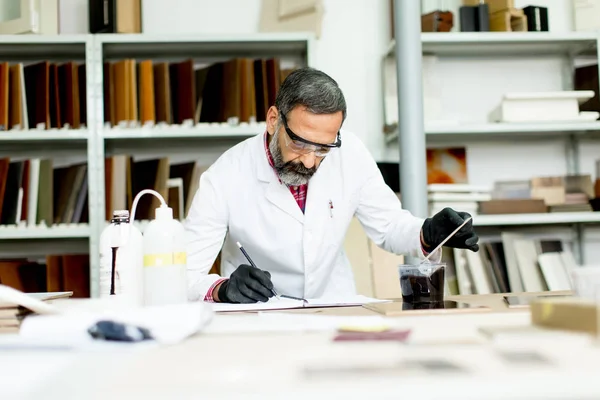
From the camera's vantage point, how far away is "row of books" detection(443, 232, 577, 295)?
9.95 ft

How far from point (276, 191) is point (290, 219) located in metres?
0.09

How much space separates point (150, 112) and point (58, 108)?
1.26ft

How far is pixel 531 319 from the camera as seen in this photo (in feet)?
2.83

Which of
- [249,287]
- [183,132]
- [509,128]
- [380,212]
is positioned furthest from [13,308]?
[509,128]

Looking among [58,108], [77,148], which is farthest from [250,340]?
[77,148]

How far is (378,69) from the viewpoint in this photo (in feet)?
10.7

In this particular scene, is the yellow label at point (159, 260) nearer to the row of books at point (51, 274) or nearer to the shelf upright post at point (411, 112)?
the shelf upright post at point (411, 112)

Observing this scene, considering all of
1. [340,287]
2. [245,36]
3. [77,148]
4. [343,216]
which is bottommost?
[340,287]

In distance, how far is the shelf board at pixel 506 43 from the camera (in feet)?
9.93

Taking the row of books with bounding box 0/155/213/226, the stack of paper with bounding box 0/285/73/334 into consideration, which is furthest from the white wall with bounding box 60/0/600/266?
the stack of paper with bounding box 0/285/73/334

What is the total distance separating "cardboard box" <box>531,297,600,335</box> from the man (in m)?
0.90

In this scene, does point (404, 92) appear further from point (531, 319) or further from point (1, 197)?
point (531, 319)

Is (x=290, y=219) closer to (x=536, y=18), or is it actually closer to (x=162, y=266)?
(x=162, y=266)

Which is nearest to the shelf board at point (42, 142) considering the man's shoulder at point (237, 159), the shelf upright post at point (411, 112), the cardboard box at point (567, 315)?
the man's shoulder at point (237, 159)
